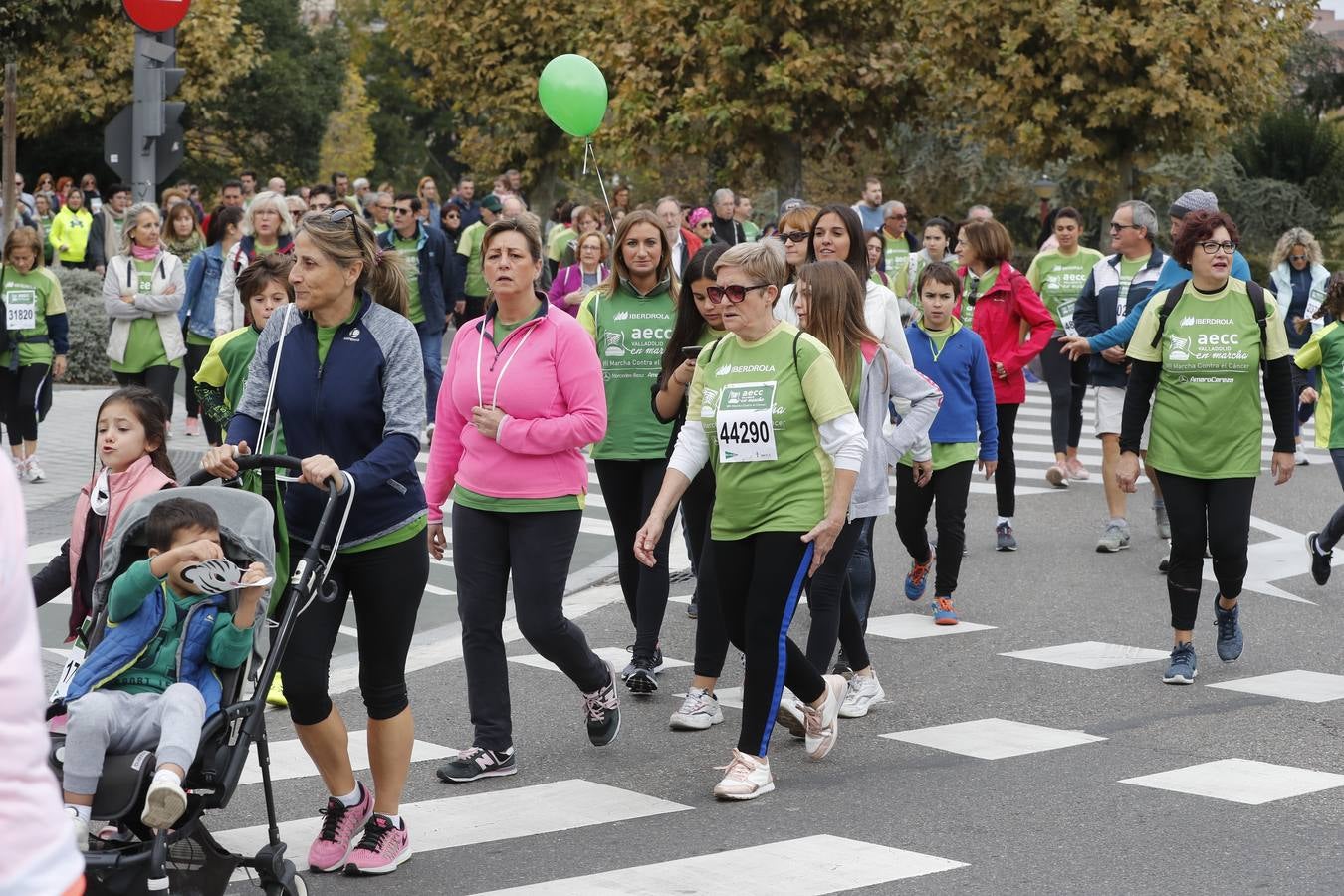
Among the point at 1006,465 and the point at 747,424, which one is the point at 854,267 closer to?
the point at 747,424

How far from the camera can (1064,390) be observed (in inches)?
559

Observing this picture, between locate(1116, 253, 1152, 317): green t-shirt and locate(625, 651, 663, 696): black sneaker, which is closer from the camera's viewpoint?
locate(625, 651, 663, 696): black sneaker

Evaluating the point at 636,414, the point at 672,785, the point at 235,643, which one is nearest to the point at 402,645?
the point at 235,643

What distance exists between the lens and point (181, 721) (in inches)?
174

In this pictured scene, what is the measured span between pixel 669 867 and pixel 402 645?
100cm

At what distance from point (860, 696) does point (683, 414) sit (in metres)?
1.32

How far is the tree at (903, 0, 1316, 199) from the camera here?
27.5 m

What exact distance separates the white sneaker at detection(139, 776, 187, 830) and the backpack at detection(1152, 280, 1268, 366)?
16.8 feet

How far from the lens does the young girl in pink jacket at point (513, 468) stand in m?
6.37

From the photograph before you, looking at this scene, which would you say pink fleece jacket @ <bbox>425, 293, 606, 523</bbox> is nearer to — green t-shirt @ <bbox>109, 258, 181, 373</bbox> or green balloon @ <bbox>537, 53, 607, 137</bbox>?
green balloon @ <bbox>537, 53, 607, 137</bbox>

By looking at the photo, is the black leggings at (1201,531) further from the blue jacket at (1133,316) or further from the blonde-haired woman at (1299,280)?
the blonde-haired woman at (1299,280)

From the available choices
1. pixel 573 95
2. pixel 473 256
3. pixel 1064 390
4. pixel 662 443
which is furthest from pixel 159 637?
pixel 473 256

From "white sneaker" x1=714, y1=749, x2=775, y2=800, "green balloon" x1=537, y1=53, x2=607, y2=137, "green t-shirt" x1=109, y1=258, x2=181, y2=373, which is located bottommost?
"white sneaker" x1=714, y1=749, x2=775, y2=800

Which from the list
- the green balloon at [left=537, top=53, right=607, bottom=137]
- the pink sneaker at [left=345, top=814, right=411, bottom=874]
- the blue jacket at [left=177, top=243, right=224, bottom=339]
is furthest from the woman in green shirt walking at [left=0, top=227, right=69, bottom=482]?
the pink sneaker at [left=345, top=814, right=411, bottom=874]
